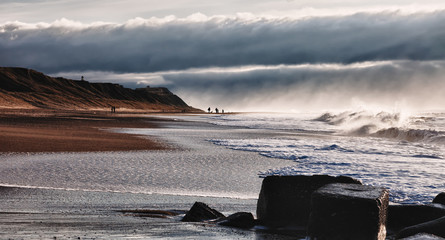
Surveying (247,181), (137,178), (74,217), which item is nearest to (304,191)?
(74,217)

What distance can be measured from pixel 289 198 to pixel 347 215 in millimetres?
2322

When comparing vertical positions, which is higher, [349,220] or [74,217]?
[349,220]

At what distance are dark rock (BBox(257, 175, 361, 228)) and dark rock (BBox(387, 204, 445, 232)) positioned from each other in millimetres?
920

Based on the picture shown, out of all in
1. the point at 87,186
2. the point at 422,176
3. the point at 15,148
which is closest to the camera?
the point at 87,186

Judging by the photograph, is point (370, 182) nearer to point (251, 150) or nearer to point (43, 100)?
point (251, 150)

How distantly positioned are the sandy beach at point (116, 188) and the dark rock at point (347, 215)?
1363mm

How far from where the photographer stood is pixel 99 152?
779 inches

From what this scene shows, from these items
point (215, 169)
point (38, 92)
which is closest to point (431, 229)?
point (215, 169)

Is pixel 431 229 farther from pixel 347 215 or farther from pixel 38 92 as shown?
pixel 38 92

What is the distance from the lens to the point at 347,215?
5.79 m

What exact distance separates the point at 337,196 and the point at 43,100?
128 meters

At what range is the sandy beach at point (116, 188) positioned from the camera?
7047mm

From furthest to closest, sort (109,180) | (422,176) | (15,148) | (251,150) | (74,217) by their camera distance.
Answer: (251,150)
(15,148)
(422,176)
(109,180)
(74,217)

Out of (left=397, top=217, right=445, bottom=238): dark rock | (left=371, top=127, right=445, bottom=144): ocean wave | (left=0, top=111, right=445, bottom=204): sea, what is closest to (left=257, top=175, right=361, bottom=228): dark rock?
(left=397, top=217, right=445, bottom=238): dark rock
